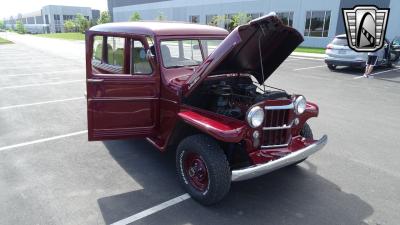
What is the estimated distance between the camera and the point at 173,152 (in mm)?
5031

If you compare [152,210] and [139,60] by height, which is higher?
[139,60]

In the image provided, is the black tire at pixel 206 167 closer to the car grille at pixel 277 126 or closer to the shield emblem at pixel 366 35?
the car grille at pixel 277 126

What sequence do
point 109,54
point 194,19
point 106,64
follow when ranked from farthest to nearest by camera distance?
1. point 194,19
2. point 106,64
3. point 109,54

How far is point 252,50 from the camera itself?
4.11m

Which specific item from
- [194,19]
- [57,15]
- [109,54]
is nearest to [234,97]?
[109,54]

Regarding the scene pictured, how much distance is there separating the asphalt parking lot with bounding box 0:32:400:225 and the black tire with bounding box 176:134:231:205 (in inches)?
6.4

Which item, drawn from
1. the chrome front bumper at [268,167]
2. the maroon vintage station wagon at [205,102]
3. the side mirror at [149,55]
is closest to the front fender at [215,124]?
the maroon vintage station wagon at [205,102]

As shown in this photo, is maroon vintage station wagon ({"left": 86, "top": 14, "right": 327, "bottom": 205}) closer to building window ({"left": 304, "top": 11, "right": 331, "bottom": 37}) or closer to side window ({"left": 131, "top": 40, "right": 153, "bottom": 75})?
side window ({"left": 131, "top": 40, "right": 153, "bottom": 75})

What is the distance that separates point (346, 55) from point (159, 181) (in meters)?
11.6

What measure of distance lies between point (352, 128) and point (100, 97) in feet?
15.7

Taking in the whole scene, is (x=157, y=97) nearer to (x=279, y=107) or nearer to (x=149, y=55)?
(x=149, y=55)

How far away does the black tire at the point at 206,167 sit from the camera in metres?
3.38

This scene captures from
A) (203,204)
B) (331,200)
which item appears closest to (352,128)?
(331,200)

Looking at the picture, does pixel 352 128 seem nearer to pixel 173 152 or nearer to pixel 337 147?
pixel 337 147
